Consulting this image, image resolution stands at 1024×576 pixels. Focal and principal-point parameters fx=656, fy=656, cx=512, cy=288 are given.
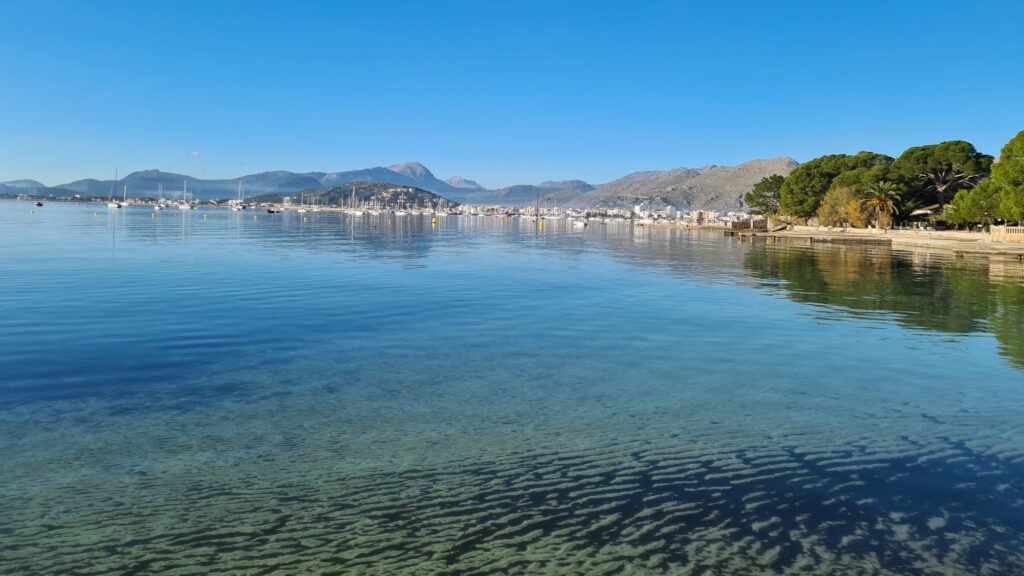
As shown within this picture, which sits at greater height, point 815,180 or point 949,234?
point 815,180

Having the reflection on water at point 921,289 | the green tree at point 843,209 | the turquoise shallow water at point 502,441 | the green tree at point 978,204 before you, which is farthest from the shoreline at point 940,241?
the turquoise shallow water at point 502,441

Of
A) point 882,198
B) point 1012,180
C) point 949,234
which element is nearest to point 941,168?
point 882,198

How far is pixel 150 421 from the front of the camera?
11.3m

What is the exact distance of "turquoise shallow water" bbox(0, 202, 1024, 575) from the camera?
7.16 meters

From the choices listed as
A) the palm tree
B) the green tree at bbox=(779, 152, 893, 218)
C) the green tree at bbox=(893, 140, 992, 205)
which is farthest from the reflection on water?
the green tree at bbox=(779, 152, 893, 218)

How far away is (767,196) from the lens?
557 ft

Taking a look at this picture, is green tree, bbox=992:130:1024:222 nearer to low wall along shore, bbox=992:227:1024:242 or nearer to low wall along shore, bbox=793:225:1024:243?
low wall along shore, bbox=992:227:1024:242

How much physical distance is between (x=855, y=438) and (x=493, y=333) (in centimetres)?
1189

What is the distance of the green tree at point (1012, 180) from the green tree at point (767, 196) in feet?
289

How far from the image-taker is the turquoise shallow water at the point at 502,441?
7160 mm

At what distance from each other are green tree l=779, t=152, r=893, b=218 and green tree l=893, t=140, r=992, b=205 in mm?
16072

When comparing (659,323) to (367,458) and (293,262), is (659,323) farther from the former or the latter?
(293,262)

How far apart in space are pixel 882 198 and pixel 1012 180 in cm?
3607

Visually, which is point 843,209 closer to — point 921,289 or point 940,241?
point 940,241
